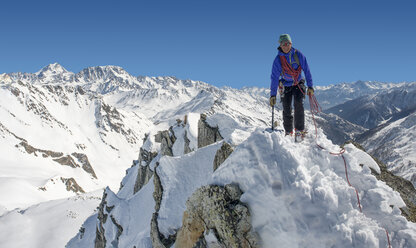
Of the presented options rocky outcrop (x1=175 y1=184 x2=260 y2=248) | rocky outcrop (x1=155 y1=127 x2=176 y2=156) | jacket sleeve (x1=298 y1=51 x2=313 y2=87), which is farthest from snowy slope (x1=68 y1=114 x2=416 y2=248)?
rocky outcrop (x1=155 y1=127 x2=176 y2=156)

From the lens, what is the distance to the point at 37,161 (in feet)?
476

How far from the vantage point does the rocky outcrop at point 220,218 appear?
8.88m

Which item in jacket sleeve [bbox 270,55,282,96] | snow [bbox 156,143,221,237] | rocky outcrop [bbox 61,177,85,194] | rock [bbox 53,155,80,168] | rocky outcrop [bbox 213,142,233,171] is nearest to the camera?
jacket sleeve [bbox 270,55,282,96]

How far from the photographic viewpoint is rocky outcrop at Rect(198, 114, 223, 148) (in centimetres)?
2971

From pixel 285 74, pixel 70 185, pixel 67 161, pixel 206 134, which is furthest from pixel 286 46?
pixel 67 161

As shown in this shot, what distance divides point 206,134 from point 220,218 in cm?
2181

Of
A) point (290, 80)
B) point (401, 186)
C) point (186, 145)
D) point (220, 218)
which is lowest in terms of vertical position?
point (220, 218)

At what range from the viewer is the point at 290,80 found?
39.6ft

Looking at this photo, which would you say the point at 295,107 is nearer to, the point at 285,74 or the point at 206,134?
the point at 285,74

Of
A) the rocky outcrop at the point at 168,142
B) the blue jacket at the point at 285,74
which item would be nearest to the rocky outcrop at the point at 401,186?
the blue jacket at the point at 285,74

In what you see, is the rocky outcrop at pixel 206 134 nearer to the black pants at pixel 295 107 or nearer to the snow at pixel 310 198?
the black pants at pixel 295 107

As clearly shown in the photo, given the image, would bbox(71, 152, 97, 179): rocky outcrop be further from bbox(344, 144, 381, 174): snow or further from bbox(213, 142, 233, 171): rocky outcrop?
bbox(344, 144, 381, 174): snow

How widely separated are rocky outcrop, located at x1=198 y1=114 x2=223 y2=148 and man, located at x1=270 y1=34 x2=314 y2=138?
1699cm

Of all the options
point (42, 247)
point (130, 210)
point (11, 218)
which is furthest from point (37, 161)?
point (130, 210)
